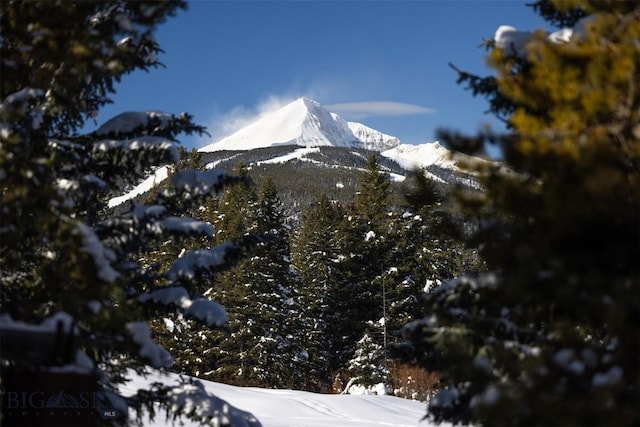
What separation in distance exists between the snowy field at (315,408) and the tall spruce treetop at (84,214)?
22.2 ft

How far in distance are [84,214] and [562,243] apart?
5.15m

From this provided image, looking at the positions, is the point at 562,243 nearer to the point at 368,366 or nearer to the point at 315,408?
the point at 315,408

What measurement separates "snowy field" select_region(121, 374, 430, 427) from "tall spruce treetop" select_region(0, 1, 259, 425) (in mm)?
6770

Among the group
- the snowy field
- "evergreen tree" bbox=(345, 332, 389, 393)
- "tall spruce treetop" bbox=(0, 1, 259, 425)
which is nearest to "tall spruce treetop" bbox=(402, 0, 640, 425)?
"tall spruce treetop" bbox=(0, 1, 259, 425)

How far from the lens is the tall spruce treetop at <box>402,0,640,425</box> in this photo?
142 inches

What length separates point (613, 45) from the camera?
4.38m

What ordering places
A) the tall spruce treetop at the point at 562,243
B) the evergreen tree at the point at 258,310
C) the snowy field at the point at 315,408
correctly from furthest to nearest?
the evergreen tree at the point at 258,310, the snowy field at the point at 315,408, the tall spruce treetop at the point at 562,243

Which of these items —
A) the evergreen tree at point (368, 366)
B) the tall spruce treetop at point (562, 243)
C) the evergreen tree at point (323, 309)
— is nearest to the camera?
the tall spruce treetop at point (562, 243)

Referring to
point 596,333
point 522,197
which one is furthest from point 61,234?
point 596,333

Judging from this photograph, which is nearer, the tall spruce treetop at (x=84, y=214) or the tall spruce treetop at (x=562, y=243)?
the tall spruce treetop at (x=562, y=243)

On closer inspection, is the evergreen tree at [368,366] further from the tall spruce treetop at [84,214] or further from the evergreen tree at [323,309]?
the tall spruce treetop at [84,214]

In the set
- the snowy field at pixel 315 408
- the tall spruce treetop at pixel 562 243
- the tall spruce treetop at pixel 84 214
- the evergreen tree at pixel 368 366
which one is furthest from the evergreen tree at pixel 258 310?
the tall spruce treetop at pixel 562 243

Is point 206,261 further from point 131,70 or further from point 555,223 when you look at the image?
point 555,223

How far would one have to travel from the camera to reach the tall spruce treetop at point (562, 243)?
3.61 metres
